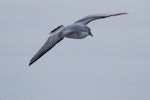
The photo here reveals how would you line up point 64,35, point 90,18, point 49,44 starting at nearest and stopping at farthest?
point 49,44 < point 64,35 < point 90,18

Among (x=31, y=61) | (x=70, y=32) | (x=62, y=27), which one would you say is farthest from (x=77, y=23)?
(x=31, y=61)

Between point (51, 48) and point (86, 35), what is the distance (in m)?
2.24

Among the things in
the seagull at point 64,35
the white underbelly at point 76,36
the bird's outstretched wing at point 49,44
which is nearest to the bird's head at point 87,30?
the seagull at point 64,35

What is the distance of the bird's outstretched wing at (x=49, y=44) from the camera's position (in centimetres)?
2852

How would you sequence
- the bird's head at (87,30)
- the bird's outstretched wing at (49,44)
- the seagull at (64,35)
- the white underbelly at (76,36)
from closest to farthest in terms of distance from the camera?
the bird's outstretched wing at (49,44) → the seagull at (64,35) → the white underbelly at (76,36) → the bird's head at (87,30)

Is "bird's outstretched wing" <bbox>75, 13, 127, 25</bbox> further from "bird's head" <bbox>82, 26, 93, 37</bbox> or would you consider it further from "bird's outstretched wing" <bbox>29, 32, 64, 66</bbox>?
→ "bird's outstretched wing" <bbox>29, 32, 64, 66</bbox>

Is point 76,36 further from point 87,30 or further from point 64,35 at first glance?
point 87,30

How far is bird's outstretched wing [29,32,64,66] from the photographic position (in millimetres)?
28516

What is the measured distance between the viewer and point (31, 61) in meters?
28.2

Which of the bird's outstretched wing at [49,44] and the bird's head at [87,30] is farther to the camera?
the bird's head at [87,30]

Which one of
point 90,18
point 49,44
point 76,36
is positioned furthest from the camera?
point 90,18

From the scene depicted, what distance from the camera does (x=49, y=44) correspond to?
29.5 metres

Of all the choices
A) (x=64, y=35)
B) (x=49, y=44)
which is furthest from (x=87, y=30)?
(x=49, y=44)

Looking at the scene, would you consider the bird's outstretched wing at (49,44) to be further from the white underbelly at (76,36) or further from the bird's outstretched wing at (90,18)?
the bird's outstretched wing at (90,18)
